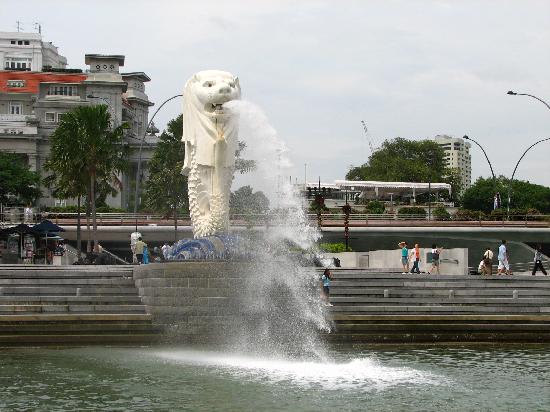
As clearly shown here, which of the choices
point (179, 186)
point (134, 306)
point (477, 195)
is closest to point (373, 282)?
point (134, 306)

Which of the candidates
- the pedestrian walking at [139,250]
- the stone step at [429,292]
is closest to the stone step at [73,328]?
the stone step at [429,292]

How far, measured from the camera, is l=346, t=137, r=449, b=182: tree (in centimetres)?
14062

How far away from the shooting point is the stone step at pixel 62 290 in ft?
109

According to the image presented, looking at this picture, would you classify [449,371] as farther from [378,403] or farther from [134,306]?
[134,306]

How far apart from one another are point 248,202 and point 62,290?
20.5 ft

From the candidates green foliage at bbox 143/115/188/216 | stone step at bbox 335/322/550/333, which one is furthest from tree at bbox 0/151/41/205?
stone step at bbox 335/322/550/333

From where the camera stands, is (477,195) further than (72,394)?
Yes

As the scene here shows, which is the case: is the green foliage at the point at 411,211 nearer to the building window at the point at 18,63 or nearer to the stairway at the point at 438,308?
the stairway at the point at 438,308

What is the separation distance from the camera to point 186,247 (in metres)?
33.7

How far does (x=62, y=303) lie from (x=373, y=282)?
9.75m

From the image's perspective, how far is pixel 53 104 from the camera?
11531 centimetres

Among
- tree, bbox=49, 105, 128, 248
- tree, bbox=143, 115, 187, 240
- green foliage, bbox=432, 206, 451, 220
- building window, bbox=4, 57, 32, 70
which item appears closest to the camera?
tree, bbox=49, 105, 128, 248

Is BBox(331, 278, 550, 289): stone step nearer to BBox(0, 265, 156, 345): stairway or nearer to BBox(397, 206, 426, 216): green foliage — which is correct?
BBox(0, 265, 156, 345): stairway

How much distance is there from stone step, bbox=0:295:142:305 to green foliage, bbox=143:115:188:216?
3927cm
